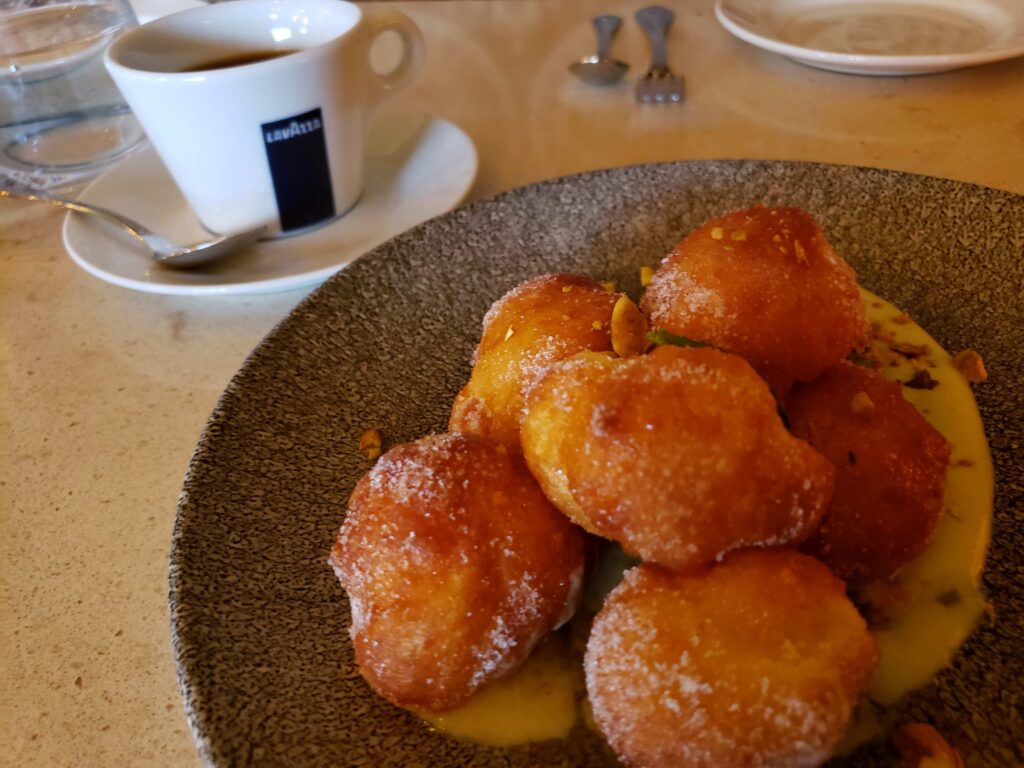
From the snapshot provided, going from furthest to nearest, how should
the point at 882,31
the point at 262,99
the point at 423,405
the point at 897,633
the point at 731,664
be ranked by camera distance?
the point at 882,31 → the point at 262,99 → the point at 423,405 → the point at 897,633 → the point at 731,664

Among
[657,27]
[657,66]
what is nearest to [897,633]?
[657,66]

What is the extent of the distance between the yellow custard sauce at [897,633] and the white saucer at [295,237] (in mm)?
Result: 547

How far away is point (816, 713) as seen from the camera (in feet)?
1.43

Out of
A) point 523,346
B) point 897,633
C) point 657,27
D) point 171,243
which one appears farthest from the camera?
point 657,27

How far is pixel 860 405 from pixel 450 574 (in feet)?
1.09

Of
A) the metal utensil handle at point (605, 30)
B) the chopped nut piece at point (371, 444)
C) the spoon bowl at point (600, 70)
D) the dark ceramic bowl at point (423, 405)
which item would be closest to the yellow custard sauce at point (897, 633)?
the dark ceramic bowl at point (423, 405)

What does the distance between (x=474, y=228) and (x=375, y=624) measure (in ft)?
1.75

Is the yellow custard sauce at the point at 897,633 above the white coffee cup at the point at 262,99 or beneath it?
beneath

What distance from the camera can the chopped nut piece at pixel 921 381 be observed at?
28.2 inches

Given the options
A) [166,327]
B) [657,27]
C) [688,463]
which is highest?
[688,463]

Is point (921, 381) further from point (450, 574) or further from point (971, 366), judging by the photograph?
point (450, 574)

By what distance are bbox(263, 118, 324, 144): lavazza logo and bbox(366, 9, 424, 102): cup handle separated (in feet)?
0.54

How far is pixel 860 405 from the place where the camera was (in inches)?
23.9

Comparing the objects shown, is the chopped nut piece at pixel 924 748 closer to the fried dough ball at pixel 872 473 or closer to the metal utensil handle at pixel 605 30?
the fried dough ball at pixel 872 473
